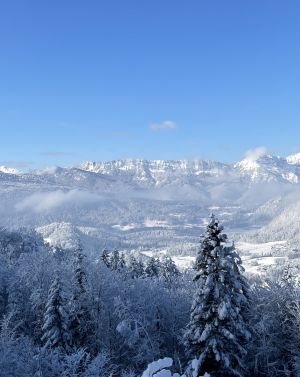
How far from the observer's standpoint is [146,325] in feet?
147

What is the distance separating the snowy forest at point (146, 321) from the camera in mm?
31875

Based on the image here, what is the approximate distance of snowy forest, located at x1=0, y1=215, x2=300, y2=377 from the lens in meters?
31.9

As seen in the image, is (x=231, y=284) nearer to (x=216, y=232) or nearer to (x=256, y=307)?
(x=216, y=232)

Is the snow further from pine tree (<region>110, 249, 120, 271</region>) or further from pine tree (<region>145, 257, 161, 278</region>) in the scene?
pine tree (<region>145, 257, 161, 278</region>)

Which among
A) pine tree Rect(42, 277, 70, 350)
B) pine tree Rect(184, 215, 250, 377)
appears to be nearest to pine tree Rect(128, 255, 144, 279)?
pine tree Rect(42, 277, 70, 350)

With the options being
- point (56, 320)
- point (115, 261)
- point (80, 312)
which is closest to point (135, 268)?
point (115, 261)

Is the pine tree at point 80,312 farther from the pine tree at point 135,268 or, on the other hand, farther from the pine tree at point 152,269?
the pine tree at point 152,269

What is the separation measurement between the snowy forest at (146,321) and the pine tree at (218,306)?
0.24 feet

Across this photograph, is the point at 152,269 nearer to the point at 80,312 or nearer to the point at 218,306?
the point at 80,312

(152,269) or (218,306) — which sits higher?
(218,306)

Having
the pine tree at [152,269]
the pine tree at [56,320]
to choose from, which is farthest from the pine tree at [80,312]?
the pine tree at [152,269]

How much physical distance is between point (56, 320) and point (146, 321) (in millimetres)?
9785

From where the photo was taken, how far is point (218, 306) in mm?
32719

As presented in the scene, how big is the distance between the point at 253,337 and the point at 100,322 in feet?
51.8
